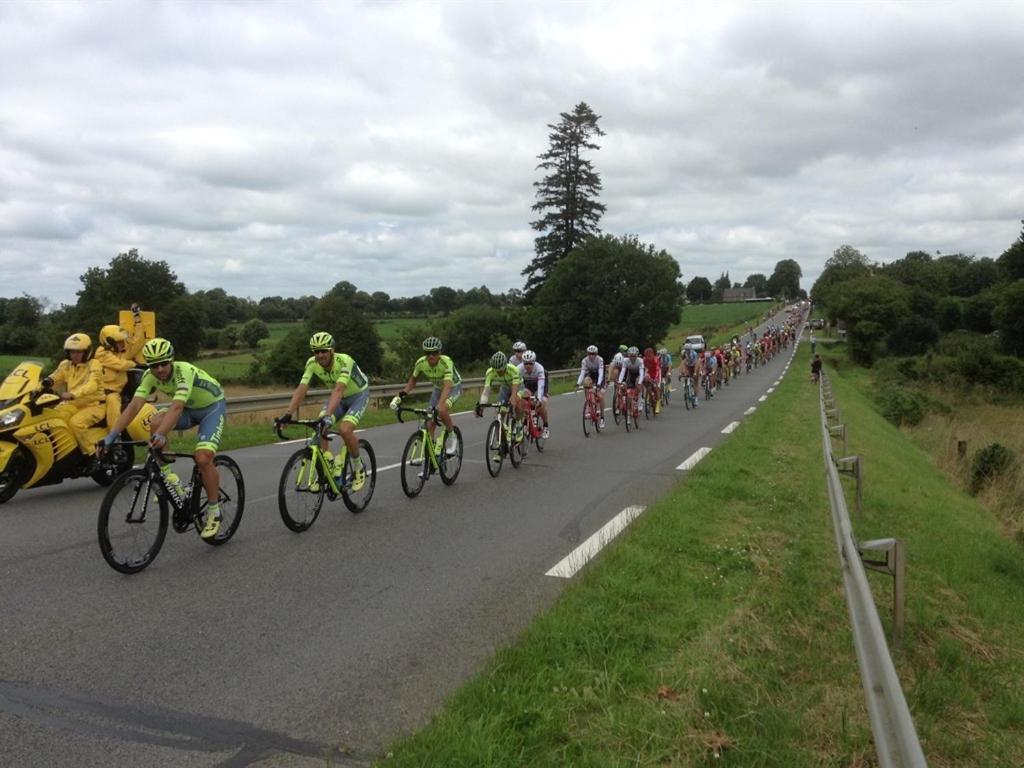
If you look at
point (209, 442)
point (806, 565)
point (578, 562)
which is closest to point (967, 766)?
point (806, 565)

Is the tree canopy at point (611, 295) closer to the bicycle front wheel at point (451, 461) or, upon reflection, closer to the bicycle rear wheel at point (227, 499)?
the bicycle front wheel at point (451, 461)

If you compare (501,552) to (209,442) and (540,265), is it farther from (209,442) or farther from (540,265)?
(540,265)

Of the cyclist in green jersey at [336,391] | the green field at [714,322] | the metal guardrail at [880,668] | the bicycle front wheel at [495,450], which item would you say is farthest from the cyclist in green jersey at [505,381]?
the green field at [714,322]

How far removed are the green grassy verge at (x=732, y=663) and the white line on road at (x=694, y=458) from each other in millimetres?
4093

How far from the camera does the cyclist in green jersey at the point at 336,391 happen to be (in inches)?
304

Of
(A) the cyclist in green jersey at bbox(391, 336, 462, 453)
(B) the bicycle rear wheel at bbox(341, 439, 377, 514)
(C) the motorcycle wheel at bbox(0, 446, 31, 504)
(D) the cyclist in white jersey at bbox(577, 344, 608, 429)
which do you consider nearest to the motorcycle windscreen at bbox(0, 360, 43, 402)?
(C) the motorcycle wheel at bbox(0, 446, 31, 504)

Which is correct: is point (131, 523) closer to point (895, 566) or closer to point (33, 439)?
point (33, 439)

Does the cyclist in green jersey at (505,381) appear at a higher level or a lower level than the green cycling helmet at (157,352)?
lower

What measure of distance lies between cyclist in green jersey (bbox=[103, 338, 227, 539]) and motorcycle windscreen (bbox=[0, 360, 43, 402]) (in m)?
2.89

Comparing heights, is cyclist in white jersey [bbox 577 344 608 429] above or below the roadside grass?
above

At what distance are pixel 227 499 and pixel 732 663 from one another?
15.3ft

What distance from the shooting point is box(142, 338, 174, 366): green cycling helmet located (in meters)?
6.23

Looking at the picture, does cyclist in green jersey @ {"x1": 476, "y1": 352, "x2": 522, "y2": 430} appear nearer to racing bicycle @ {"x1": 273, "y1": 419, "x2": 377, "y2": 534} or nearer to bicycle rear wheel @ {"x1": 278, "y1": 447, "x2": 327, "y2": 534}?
racing bicycle @ {"x1": 273, "y1": 419, "x2": 377, "y2": 534}

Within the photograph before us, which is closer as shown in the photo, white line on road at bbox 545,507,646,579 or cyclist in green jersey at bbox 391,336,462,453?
white line on road at bbox 545,507,646,579
